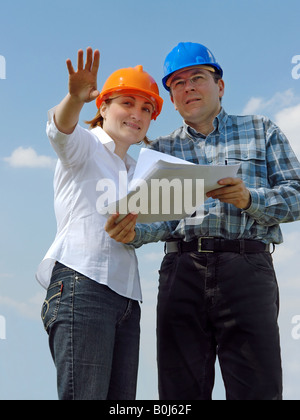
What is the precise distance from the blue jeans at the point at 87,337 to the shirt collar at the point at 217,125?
1.56 m

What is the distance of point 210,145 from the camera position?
12.4 feet

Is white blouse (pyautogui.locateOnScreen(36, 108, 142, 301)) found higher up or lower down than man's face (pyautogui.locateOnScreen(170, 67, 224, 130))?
lower down

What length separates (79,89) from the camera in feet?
8.64

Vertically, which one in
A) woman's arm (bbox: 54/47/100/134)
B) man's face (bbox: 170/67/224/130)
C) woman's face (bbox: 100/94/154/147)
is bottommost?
woman's arm (bbox: 54/47/100/134)

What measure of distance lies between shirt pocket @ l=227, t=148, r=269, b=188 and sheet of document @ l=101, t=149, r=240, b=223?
70cm

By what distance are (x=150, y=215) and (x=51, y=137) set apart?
29.1 inches

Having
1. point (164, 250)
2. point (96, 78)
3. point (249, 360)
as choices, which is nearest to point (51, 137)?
point (96, 78)

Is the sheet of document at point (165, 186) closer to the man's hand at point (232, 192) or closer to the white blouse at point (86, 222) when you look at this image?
the man's hand at point (232, 192)

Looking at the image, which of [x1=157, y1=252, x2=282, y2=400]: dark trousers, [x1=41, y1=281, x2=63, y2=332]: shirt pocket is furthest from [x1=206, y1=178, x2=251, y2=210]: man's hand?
[x1=41, y1=281, x2=63, y2=332]: shirt pocket

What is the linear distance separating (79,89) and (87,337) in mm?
1369

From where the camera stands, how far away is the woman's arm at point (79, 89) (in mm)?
2619

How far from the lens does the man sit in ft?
11.1

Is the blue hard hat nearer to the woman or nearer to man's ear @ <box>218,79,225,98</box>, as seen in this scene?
man's ear @ <box>218,79,225,98</box>

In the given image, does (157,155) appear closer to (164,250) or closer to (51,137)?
(51,137)
